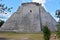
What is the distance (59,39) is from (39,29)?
38772 millimetres

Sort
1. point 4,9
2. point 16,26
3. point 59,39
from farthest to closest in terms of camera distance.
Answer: point 16,26 < point 4,9 < point 59,39

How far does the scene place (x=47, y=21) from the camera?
66500 mm

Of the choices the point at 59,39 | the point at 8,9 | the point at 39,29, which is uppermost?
the point at 8,9

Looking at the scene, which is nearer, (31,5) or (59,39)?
(59,39)

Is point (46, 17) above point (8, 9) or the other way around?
the other way around

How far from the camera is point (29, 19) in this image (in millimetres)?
66250

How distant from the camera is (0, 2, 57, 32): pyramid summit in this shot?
64.6 metres

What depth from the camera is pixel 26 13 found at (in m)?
67.9

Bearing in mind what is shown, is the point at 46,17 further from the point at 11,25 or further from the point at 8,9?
the point at 8,9

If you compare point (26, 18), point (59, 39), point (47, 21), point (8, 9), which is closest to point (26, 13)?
point (26, 18)

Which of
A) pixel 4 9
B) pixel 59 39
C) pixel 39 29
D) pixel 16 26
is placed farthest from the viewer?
pixel 16 26

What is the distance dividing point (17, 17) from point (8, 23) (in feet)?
10.4

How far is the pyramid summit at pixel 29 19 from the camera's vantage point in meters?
64.6

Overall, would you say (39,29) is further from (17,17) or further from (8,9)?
(8,9)
